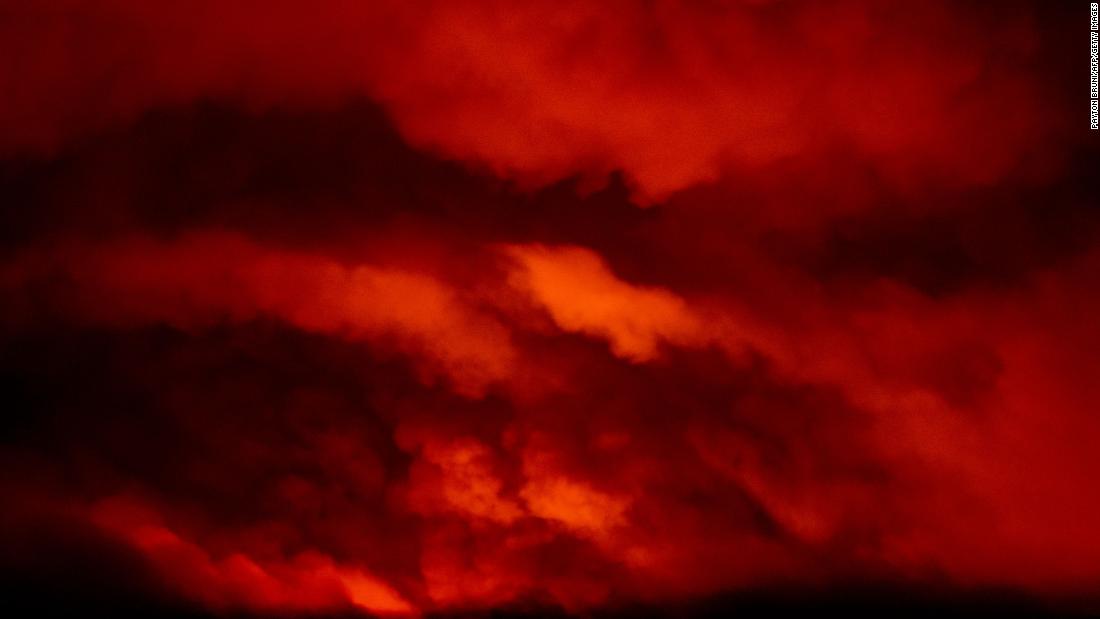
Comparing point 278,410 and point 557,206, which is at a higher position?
point 557,206

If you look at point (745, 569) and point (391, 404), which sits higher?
point (391, 404)

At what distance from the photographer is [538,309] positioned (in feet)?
20.0

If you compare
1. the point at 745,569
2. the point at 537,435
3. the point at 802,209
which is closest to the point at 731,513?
the point at 745,569

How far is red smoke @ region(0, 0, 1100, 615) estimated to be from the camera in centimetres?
590

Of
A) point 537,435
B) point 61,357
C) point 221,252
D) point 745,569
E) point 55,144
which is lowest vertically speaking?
point 745,569

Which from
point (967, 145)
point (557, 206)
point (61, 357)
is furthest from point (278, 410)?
point (967, 145)

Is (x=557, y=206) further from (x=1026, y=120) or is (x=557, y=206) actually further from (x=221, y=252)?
(x=1026, y=120)

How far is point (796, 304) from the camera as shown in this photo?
19.9 feet

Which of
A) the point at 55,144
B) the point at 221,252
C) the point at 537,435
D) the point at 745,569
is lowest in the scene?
the point at 745,569

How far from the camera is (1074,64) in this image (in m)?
5.90

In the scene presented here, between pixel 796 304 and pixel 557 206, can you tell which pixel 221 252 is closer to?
pixel 557 206

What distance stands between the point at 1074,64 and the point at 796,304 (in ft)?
5.60

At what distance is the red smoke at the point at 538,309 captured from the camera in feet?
19.4

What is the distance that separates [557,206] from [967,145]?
6.46ft
